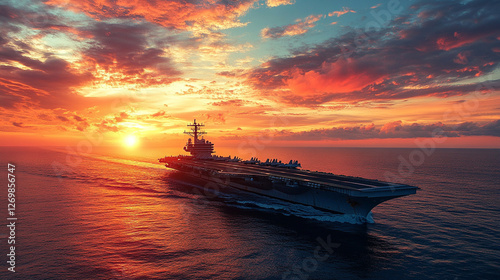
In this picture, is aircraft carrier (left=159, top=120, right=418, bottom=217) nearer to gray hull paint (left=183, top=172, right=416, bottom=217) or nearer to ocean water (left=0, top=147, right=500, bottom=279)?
gray hull paint (left=183, top=172, right=416, bottom=217)

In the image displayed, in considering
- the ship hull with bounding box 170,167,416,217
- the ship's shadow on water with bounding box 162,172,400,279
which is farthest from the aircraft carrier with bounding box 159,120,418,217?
the ship's shadow on water with bounding box 162,172,400,279

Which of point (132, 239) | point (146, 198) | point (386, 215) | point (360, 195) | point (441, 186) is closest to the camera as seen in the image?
point (132, 239)

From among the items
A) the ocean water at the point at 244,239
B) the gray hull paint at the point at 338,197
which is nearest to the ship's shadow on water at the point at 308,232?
the ocean water at the point at 244,239

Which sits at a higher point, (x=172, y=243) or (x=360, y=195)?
(x=360, y=195)

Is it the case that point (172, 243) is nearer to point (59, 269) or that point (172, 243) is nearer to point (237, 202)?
point (59, 269)

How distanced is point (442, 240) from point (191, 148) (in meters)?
61.4

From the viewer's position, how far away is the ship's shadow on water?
15.4m

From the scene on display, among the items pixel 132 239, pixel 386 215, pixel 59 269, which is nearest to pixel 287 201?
pixel 386 215

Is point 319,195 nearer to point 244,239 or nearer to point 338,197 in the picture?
point 338,197

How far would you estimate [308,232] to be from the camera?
67.2ft

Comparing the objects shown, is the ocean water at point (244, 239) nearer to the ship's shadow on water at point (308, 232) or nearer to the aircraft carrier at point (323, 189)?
the ship's shadow on water at point (308, 232)

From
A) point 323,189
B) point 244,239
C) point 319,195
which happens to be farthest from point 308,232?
point 319,195

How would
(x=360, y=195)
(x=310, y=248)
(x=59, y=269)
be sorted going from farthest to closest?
(x=360, y=195), (x=310, y=248), (x=59, y=269)

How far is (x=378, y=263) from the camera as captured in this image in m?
15.3
